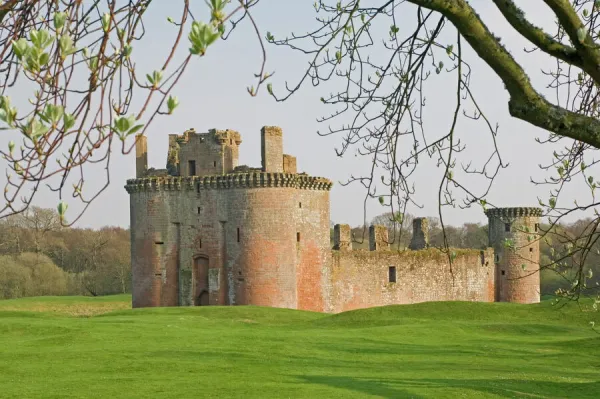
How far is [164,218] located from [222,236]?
2605 mm

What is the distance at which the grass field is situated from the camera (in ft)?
42.9

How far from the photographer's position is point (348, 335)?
20.6 metres

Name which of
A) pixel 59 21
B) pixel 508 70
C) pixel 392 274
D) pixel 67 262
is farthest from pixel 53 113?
pixel 67 262

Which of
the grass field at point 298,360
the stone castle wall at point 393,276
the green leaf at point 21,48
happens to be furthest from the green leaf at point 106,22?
the stone castle wall at point 393,276

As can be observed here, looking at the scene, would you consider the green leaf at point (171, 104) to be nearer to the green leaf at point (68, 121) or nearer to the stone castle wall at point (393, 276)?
the green leaf at point (68, 121)

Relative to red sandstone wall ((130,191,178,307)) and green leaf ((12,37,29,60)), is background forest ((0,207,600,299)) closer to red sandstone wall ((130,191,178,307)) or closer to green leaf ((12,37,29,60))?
red sandstone wall ((130,191,178,307))

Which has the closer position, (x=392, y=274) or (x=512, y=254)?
(x=392, y=274)

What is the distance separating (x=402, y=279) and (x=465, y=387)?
2726 centimetres

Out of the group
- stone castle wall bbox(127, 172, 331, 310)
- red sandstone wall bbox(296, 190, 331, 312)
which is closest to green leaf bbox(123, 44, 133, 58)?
stone castle wall bbox(127, 172, 331, 310)

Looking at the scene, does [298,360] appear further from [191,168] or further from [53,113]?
[191,168]

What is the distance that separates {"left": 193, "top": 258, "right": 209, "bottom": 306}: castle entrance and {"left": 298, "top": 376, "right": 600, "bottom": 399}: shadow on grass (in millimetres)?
20384

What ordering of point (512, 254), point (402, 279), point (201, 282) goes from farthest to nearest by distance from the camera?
1. point (512, 254)
2. point (402, 279)
3. point (201, 282)

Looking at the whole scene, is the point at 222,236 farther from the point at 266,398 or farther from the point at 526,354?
the point at 266,398

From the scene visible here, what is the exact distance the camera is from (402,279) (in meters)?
40.6
